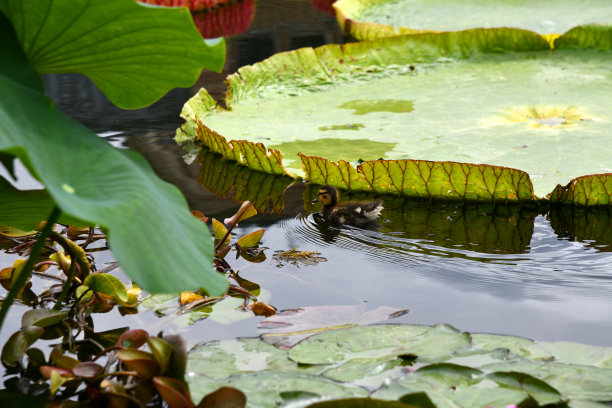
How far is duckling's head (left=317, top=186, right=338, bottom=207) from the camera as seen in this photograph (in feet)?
6.57

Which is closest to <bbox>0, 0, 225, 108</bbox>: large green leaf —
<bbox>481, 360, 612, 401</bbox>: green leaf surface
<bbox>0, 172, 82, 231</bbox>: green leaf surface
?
<bbox>0, 172, 82, 231</bbox>: green leaf surface

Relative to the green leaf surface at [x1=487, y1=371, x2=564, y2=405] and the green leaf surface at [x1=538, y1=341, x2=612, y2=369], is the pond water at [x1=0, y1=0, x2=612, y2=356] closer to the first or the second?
the green leaf surface at [x1=538, y1=341, x2=612, y2=369]

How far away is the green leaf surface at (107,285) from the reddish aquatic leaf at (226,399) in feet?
1.61

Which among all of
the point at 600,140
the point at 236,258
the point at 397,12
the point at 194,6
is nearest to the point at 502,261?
the point at 236,258

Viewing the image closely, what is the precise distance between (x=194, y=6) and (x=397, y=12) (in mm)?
1897

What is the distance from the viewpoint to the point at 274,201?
213 centimetres

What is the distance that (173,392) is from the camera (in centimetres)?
92

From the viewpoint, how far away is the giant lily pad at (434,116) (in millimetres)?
2039

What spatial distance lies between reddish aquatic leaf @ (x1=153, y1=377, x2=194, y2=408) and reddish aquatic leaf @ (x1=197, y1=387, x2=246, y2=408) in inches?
1.0

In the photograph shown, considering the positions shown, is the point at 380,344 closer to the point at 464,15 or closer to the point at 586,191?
the point at 586,191

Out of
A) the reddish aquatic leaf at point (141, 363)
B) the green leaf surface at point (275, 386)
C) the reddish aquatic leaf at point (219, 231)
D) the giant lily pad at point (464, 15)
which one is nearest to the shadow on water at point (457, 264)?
the reddish aquatic leaf at point (219, 231)

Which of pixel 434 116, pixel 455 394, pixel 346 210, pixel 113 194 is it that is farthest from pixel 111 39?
pixel 434 116

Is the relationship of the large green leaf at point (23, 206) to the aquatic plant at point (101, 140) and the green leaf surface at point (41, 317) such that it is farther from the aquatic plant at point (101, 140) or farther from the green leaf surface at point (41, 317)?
the green leaf surface at point (41, 317)

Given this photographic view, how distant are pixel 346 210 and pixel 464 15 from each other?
10.9 ft
